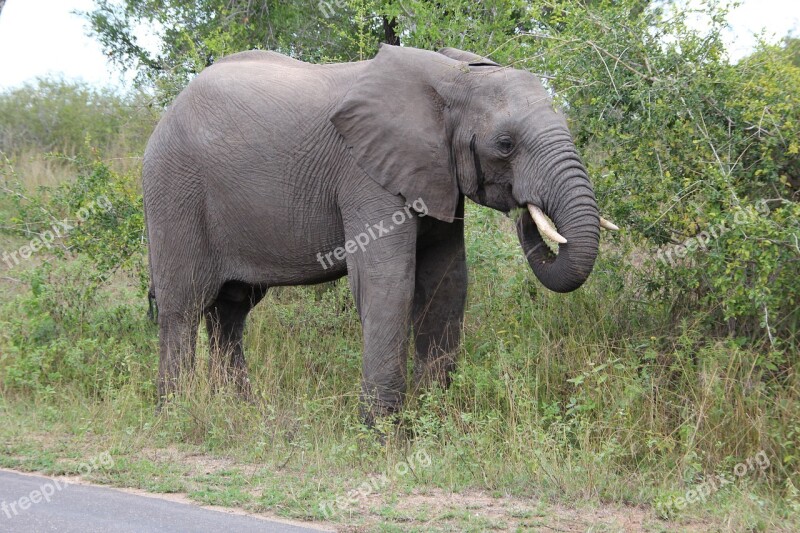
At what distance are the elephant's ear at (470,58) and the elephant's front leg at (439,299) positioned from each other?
3.48 ft

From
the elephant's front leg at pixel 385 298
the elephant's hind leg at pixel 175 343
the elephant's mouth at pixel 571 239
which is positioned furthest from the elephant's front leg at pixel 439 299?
the elephant's hind leg at pixel 175 343

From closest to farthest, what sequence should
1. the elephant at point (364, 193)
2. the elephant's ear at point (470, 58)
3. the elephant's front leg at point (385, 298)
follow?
the elephant at point (364, 193) → the elephant's front leg at point (385, 298) → the elephant's ear at point (470, 58)

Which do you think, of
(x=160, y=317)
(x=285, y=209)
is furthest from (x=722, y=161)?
(x=160, y=317)

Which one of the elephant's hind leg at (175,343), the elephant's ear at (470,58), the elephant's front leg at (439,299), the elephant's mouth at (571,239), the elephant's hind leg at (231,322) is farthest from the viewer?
the elephant's hind leg at (231,322)

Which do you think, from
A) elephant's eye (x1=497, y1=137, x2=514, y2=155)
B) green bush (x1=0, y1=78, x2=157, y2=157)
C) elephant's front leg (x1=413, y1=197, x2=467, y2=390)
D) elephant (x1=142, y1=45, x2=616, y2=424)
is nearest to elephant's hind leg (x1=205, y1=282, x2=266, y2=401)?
elephant (x1=142, y1=45, x2=616, y2=424)

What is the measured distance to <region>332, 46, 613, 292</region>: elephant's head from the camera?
676cm

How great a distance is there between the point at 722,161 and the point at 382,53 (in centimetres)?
259

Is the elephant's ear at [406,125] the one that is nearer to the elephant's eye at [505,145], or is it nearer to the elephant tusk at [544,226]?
the elephant's eye at [505,145]

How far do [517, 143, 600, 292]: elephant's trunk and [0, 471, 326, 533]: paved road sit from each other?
244 cm

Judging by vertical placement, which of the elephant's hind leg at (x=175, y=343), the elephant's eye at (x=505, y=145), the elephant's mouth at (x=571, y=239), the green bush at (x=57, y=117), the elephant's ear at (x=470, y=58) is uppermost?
the green bush at (x=57, y=117)

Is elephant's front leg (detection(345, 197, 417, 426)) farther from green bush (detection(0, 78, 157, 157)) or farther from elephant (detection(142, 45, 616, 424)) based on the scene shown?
green bush (detection(0, 78, 157, 157))

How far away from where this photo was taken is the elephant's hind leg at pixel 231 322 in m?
8.71

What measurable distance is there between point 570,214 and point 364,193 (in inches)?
63.3

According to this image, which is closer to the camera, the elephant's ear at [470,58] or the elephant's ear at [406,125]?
the elephant's ear at [406,125]
